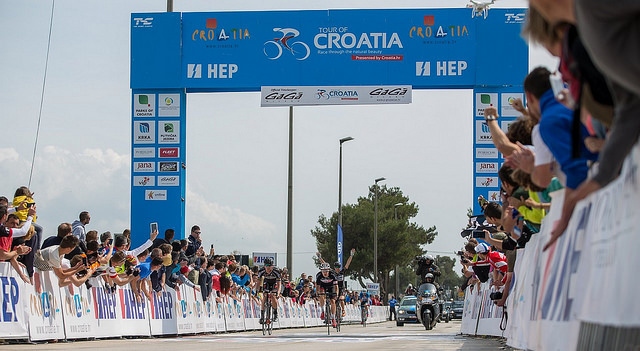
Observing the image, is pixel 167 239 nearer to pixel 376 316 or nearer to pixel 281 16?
pixel 281 16

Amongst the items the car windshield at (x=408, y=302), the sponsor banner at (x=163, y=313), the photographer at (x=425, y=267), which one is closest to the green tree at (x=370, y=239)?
the car windshield at (x=408, y=302)

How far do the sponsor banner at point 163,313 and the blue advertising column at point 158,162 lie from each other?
494 cm

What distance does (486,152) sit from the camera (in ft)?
81.5

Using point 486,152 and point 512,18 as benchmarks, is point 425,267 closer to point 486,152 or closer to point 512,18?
point 486,152

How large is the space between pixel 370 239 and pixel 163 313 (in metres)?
70.9

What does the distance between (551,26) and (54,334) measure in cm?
1250

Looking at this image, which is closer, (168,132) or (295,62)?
(295,62)

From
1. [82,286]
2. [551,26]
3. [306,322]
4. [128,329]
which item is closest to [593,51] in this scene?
[551,26]

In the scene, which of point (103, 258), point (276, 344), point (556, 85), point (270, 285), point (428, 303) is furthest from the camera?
point (428, 303)

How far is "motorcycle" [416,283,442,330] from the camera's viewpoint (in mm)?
27688

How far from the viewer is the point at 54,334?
48.3ft

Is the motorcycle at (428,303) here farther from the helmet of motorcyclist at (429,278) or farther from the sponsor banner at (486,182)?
the sponsor banner at (486,182)

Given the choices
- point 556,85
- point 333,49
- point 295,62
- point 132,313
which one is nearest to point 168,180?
point 295,62

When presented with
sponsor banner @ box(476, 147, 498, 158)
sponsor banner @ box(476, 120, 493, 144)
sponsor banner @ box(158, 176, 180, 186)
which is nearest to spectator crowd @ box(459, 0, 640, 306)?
sponsor banner @ box(476, 147, 498, 158)
